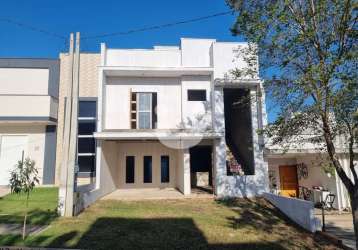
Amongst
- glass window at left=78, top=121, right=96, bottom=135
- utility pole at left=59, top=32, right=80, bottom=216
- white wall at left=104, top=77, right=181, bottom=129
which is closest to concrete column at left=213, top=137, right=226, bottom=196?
white wall at left=104, top=77, right=181, bottom=129

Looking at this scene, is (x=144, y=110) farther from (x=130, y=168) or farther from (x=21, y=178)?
(x=21, y=178)

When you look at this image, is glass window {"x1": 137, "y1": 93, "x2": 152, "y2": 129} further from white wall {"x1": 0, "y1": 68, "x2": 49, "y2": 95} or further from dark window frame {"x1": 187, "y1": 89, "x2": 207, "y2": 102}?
white wall {"x1": 0, "y1": 68, "x2": 49, "y2": 95}

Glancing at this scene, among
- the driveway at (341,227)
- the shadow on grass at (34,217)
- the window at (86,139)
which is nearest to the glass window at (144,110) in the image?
the window at (86,139)

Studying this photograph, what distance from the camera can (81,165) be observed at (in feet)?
63.8

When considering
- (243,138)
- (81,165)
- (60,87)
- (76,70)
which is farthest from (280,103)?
(60,87)

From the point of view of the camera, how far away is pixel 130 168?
19.6 m

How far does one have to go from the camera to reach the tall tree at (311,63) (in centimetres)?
729

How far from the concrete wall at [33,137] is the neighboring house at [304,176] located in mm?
14831

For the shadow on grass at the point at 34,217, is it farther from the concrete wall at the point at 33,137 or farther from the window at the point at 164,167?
the window at the point at 164,167

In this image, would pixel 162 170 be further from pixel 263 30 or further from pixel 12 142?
pixel 263 30

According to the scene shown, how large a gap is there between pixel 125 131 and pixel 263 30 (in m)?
9.45

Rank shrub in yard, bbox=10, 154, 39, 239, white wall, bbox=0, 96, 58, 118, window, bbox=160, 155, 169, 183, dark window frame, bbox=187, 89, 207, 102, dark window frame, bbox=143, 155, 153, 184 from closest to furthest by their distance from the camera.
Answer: shrub in yard, bbox=10, 154, 39, 239
dark window frame, bbox=187, 89, 207, 102
white wall, bbox=0, 96, 58, 118
dark window frame, bbox=143, 155, 153, 184
window, bbox=160, 155, 169, 183

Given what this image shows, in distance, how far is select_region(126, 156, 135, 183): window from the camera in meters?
19.5

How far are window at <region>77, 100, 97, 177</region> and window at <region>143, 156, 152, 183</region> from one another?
3517mm
